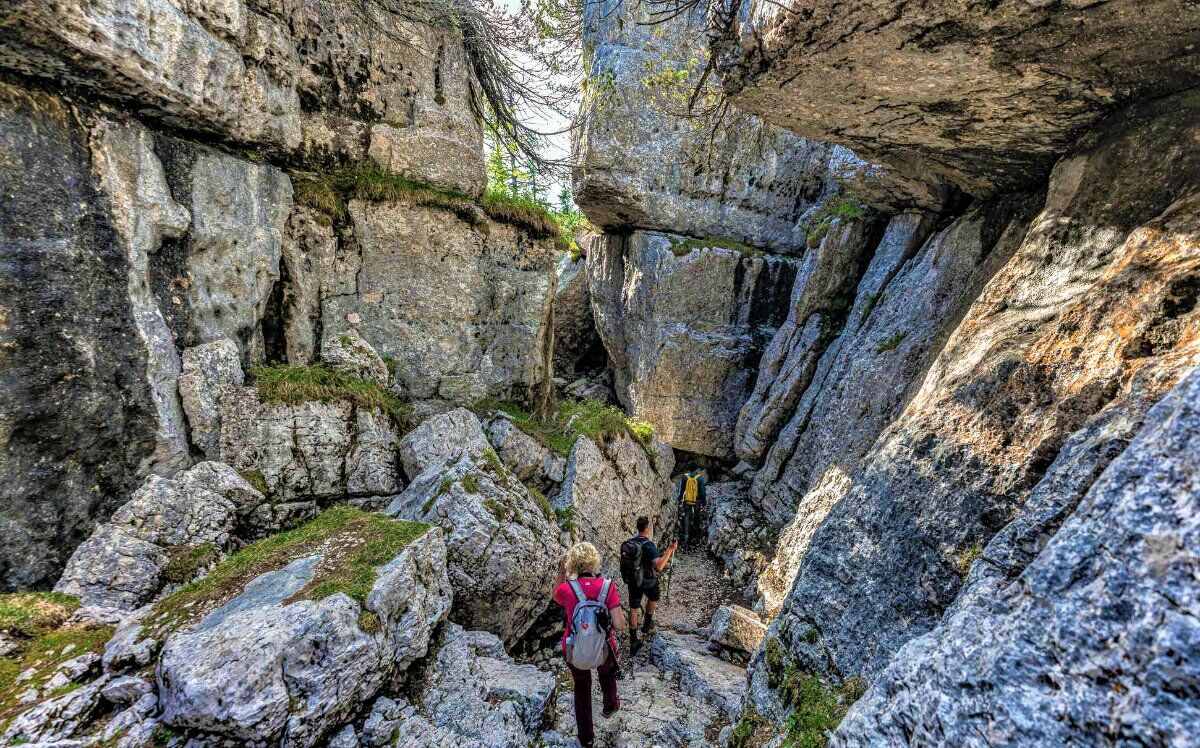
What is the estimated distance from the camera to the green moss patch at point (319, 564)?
4.29 m

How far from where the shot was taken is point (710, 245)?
17.7 meters

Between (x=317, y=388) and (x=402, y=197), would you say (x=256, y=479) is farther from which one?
(x=402, y=197)

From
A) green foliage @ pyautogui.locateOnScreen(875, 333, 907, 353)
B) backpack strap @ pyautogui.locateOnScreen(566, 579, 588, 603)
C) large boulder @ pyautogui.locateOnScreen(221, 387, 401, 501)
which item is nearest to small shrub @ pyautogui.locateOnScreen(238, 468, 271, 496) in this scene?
large boulder @ pyautogui.locateOnScreen(221, 387, 401, 501)

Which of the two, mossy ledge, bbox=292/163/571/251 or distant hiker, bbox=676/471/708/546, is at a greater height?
mossy ledge, bbox=292/163/571/251

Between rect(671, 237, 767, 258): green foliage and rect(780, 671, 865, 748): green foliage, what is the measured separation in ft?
50.2

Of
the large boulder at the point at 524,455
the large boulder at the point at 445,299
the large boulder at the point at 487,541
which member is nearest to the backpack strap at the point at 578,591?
the large boulder at the point at 487,541

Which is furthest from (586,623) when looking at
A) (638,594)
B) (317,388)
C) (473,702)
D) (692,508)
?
(692,508)

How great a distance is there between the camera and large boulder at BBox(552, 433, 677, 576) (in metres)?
9.96

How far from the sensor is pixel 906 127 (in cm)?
575

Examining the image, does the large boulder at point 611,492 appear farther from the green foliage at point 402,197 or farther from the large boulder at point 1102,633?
the large boulder at point 1102,633

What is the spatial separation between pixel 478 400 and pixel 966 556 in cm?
867

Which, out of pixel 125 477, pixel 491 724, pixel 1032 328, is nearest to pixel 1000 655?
pixel 1032 328

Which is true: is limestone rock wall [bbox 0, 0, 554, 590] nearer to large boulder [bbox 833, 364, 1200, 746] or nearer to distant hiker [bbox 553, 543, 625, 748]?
distant hiker [bbox 553, 543, 625, 748]

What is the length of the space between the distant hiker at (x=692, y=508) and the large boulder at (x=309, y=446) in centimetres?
977
